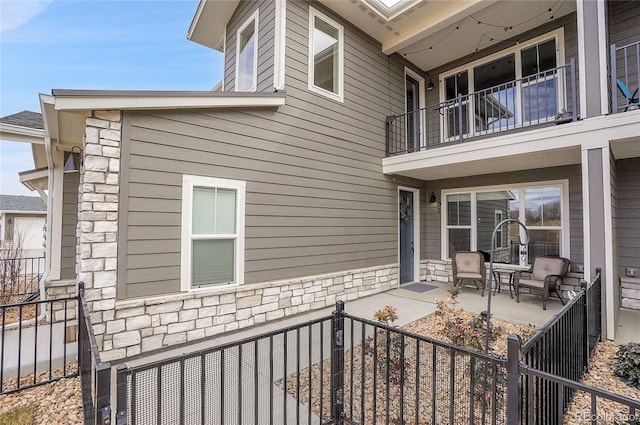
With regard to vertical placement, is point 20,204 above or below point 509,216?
above

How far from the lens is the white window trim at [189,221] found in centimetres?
402

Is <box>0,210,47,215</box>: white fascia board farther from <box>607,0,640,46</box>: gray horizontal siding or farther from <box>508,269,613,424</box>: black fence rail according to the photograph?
<box>607,0,640,46</box>: gray horizontal siding

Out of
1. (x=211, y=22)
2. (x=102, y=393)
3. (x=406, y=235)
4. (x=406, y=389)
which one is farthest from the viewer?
(x=406, y=235)

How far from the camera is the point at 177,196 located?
399 centimetres

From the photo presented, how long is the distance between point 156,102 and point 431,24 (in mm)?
5717

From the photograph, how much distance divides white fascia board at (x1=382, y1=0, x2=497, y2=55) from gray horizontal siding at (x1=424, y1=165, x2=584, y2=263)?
351 cm

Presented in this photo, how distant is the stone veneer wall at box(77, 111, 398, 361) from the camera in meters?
3.42

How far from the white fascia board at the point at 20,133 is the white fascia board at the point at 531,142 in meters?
6.26

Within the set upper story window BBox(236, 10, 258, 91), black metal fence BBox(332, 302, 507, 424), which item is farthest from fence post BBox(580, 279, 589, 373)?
upper story window BBox(236, 10, 258, 91)

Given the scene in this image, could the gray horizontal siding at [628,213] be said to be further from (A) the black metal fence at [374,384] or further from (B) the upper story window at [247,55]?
(B) the upper story window at [247,55]

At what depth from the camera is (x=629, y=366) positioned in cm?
319

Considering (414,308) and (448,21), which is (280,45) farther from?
(414,308)

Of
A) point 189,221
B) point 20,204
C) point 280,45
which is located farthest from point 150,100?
point 20,204

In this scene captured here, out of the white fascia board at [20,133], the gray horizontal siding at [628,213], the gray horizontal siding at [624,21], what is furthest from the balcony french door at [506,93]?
the white fascia board at [20,133]
